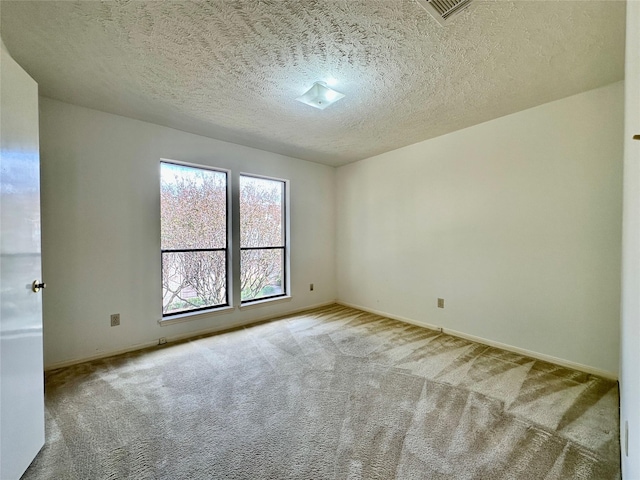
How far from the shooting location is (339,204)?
486 cm

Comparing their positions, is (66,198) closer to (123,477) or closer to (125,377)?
(125,377)

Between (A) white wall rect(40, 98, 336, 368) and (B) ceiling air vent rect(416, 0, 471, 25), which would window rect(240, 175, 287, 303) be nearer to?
(A) white wall rect(40, 98, 336, 368)

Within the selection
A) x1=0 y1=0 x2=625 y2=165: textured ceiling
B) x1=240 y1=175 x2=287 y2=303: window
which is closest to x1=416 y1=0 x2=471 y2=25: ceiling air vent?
x1=0 y1=0 x2=625 y2=165: textured ceiling

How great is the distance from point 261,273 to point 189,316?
1157 mm

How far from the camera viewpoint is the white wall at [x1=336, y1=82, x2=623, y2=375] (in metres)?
2.28

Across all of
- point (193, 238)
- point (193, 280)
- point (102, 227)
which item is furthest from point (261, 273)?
point (102, 227)

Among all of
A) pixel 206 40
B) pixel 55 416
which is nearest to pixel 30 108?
pixel 206 40

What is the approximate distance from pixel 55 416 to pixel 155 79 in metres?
2.62

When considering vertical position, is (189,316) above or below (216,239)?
below

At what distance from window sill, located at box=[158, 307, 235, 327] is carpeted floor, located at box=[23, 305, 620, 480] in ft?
1.12

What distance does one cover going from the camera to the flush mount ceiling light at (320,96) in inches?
86.8

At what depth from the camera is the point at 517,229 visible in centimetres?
277

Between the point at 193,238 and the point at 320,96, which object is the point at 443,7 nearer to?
the point at 320,96

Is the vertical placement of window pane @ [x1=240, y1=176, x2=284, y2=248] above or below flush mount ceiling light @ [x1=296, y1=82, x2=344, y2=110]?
below
